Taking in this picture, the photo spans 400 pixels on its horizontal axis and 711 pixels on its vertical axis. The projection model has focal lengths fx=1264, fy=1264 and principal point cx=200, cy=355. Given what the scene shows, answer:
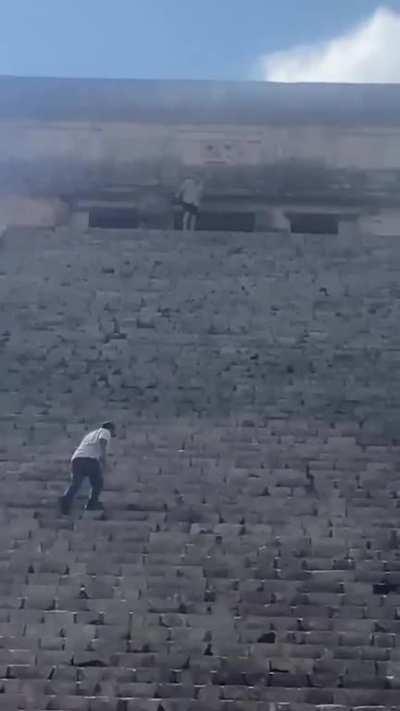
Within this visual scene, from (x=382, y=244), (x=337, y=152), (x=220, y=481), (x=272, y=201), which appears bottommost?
(x=220, y=481)

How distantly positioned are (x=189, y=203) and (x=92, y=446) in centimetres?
980

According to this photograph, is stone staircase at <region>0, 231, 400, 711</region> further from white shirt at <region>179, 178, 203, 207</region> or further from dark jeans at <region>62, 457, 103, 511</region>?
white shirt at <region>179, 178, 203, 207</region>

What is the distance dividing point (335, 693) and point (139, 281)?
274 inches

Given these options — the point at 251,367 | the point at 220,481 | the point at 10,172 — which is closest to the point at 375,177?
the point at 10,172

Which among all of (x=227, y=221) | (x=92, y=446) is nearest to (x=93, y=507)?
(x=92, y=446)

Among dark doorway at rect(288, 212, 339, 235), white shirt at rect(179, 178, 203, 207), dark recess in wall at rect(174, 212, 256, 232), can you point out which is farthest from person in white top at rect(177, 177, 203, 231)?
dark doorway at rect(288, 212, 339, 235)

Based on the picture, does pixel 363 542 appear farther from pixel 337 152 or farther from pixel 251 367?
pixel 337 152

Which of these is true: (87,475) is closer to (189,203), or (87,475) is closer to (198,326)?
(198,326)

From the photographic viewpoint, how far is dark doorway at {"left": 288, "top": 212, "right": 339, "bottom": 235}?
18.5 metres

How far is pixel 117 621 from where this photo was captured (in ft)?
24.0

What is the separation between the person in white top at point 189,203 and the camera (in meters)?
18.2

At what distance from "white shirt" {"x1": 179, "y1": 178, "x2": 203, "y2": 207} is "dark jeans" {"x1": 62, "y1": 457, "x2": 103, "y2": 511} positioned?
9.97 meters

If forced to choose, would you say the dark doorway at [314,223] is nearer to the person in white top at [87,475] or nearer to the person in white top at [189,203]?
the person in white top at [189,203]

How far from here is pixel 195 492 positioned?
9.01 metres
